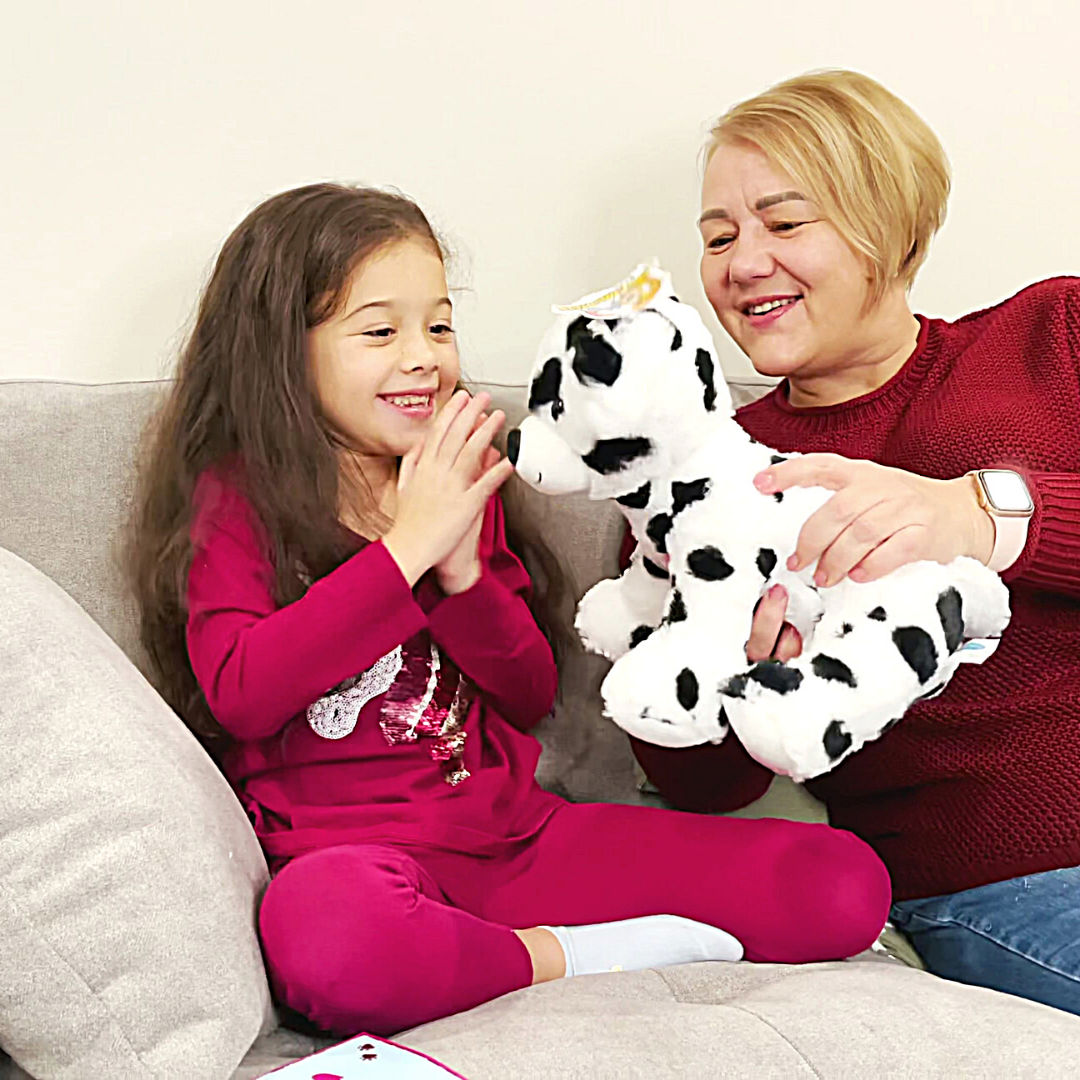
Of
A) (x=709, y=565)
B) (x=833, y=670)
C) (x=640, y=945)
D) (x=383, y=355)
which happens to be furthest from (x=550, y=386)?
(x=640, y=945)

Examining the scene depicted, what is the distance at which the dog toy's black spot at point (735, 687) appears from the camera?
87cm

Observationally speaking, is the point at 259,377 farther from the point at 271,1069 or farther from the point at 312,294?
the point at 271,1069

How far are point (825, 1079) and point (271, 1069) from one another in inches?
14.2

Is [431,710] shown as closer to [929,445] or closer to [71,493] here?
[71,493]

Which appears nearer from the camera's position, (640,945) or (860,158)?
(640,945)

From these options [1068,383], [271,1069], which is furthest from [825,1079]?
[1068,383]

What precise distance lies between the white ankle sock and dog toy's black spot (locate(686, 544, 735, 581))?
380mm

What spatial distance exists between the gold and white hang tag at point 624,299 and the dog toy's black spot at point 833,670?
0.26m

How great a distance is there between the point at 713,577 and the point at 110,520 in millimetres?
665

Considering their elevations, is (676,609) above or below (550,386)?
below

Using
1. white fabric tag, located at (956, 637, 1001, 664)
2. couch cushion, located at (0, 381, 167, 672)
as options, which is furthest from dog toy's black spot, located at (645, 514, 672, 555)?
couch cushion, located at (0, 381, 167, 672)

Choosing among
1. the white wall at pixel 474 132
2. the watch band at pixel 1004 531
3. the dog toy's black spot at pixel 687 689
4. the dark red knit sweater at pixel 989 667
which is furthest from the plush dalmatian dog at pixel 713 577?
the white wall at pixel 474 132

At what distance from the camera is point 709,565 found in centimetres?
91

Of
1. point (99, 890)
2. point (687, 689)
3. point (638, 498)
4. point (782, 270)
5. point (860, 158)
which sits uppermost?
point (860, 158)
